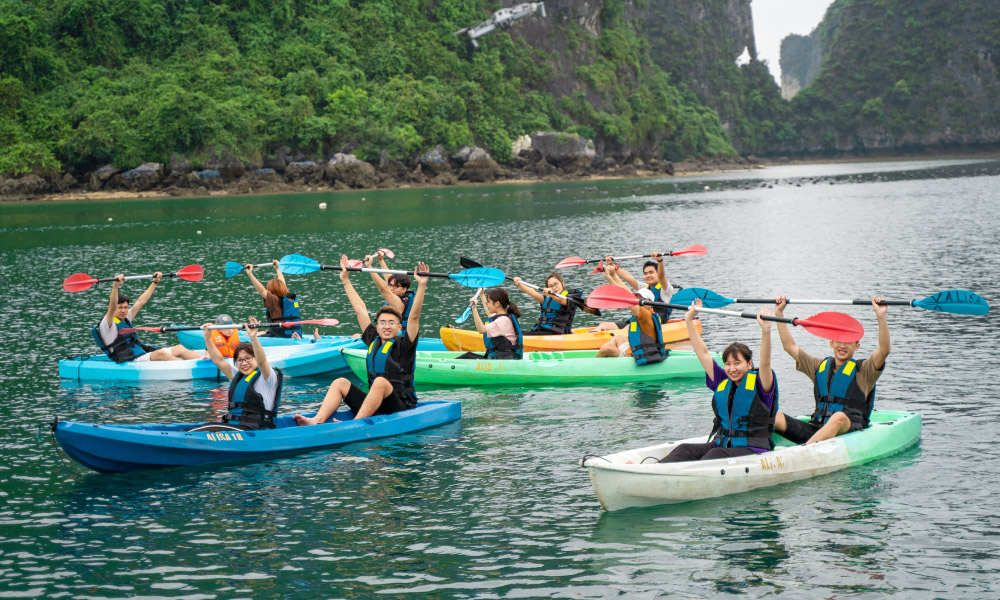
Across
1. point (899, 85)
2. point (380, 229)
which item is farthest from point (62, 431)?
point (899, 85)

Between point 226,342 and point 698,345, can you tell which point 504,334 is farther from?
point 698,345

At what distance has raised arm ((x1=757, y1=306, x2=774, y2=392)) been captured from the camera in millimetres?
8773

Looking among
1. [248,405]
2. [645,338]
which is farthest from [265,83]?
[248,405]

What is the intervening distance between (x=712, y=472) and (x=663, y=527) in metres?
0.77

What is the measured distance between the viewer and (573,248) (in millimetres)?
33562

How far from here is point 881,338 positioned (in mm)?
9242

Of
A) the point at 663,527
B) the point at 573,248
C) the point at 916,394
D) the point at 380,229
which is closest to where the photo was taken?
the point at 663,527

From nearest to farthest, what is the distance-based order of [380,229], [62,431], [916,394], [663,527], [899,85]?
1. [663,527]
2. [62,431]
3. [916,394]
4. [380,229]
5. [899,85]

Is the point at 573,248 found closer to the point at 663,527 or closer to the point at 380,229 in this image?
the point at 380,229

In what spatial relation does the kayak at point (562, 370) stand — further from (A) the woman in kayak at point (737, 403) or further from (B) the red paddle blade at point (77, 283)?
(A) the woman in kayak at point (737, 403)

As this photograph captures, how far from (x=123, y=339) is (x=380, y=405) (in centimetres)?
605

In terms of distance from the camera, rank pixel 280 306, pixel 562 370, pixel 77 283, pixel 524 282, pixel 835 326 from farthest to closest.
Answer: pixel 280 306
pixel 524 282
pixel 77 283
pixel 562 370
pixel 835 326

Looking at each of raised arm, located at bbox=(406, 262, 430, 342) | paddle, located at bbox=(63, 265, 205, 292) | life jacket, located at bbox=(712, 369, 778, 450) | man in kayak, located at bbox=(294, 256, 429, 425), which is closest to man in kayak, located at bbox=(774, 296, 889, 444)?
life jacket, located at bbox=(712, 369, 778, 450)

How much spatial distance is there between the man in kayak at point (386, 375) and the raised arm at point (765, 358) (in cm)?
395
